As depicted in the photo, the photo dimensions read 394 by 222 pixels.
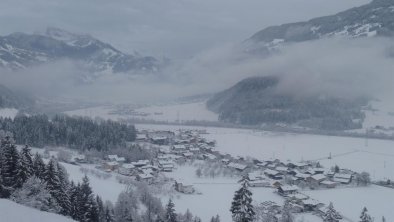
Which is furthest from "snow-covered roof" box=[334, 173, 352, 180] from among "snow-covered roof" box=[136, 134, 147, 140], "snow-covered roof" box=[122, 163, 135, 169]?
"snow-covered roof" box=[136, 134, 147, 140]

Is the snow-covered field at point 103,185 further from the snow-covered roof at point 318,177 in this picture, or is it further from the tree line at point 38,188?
the snow-covered roof at point 318,177

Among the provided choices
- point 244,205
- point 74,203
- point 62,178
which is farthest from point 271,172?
point 244,205

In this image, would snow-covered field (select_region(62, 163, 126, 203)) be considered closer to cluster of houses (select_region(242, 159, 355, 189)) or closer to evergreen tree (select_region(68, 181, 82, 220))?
evergreen tree (select_region(68, 181, 82, 220))

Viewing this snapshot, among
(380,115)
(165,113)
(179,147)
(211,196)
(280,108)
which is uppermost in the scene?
(280,108)

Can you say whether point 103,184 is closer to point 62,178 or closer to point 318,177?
point 62,178

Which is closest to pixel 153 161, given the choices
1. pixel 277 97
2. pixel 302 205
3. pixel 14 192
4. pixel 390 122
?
pixel 302 205

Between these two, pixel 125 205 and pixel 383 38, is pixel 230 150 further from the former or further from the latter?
pixel 383 38
